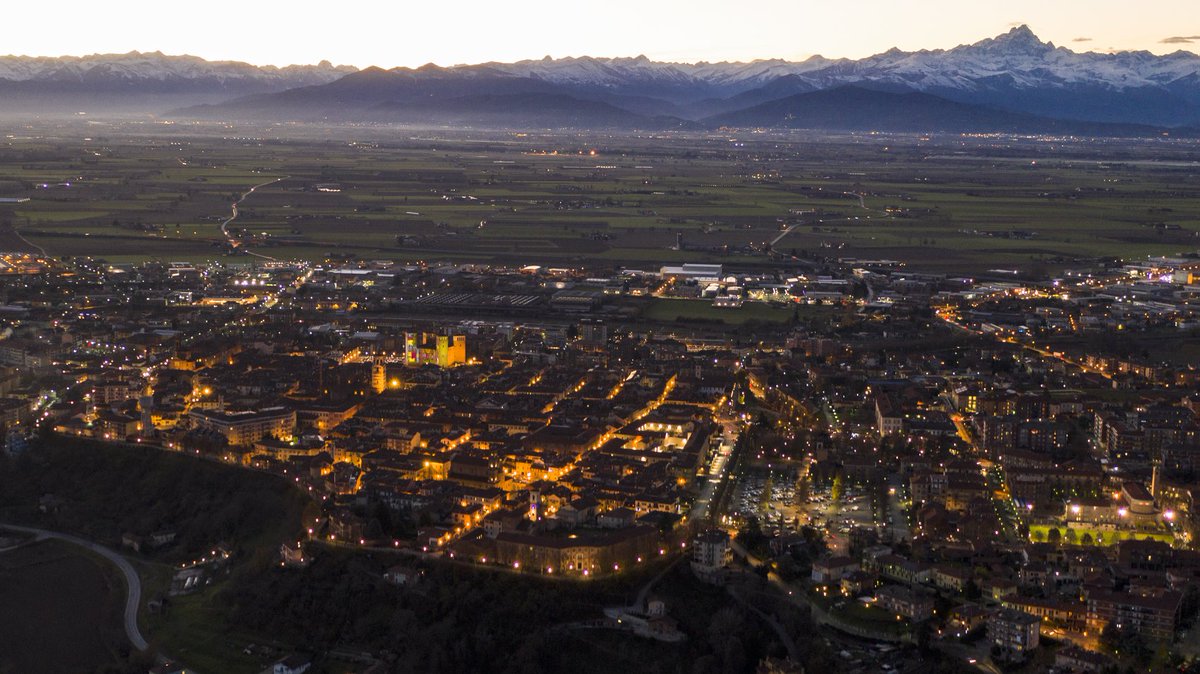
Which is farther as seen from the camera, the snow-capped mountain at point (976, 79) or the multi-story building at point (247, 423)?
the snow-capped mountain at point (976, 79)

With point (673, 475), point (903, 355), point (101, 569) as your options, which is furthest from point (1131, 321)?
point (101, 569)

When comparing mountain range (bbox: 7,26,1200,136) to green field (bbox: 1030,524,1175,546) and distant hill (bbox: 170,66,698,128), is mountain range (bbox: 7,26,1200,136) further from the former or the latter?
green field (bbox: 1030,524,1175,546)

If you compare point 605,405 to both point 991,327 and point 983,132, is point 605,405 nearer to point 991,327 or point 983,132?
point 991,327

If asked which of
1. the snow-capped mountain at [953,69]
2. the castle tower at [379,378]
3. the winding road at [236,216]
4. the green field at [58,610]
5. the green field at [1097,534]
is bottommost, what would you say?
the green field at [58,610]

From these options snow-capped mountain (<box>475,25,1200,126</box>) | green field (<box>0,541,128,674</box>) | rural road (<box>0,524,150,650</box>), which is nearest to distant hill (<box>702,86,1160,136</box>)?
snow-capped mountain (<box>475,25,1200,126</box>)

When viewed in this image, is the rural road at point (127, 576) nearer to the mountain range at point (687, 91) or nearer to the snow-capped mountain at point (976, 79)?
the mountain range at point (687, 91)

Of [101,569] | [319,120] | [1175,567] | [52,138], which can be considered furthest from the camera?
[319,120]

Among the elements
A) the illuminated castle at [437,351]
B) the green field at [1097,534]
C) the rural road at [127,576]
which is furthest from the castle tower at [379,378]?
the green field at [1097,534]
